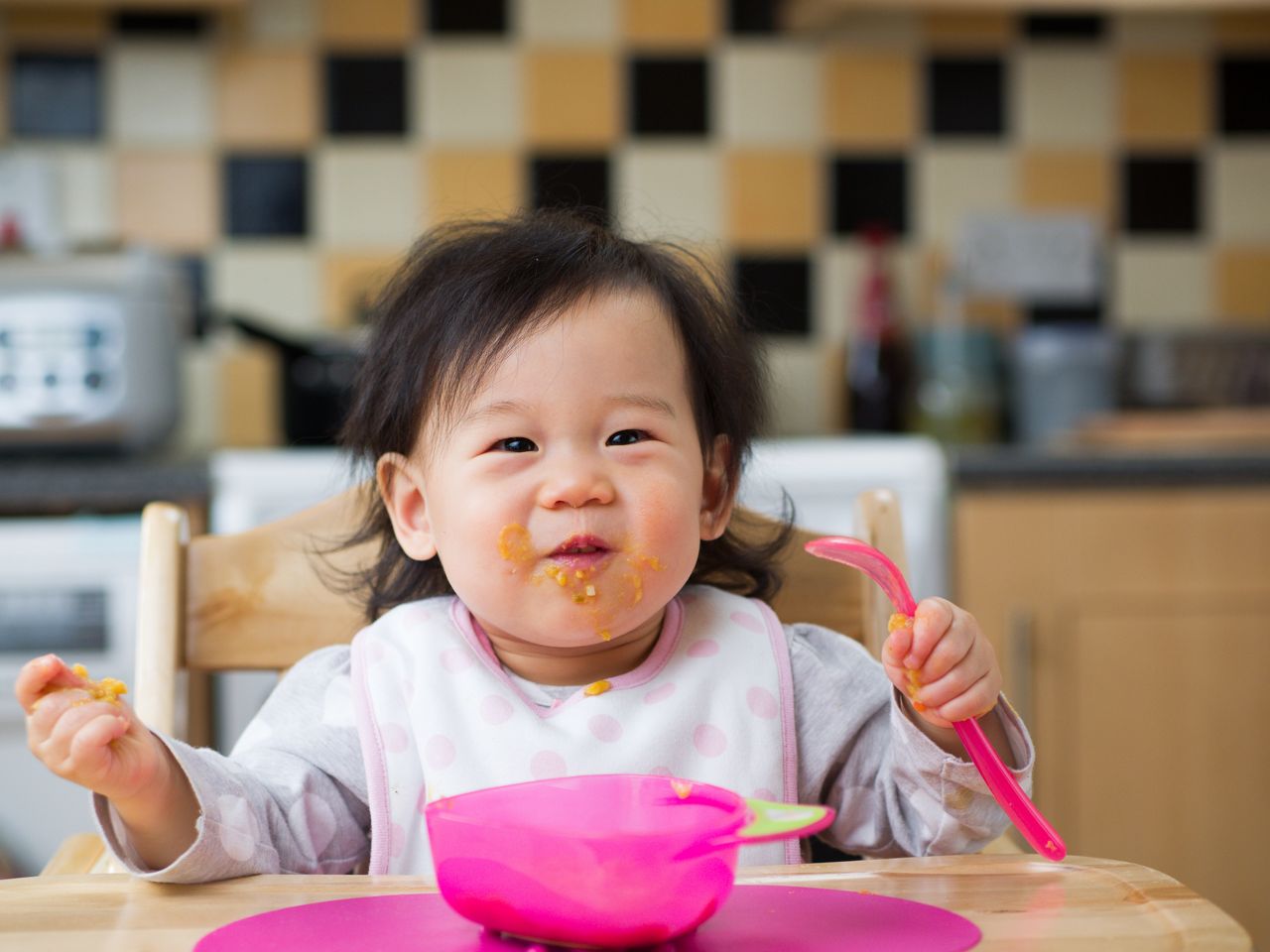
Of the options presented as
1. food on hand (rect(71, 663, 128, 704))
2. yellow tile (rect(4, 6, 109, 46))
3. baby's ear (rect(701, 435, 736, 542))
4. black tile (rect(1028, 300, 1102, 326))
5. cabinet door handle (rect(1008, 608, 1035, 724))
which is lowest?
cabinet door handle (rect(1008, 608, 1035, 724))

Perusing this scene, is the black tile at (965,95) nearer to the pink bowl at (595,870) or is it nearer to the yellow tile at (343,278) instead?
the yellow tile at (343,278)

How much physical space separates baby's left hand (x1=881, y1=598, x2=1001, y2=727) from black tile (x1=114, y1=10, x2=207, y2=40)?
6.64 ft

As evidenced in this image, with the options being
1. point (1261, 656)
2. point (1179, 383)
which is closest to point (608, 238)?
point (1261, 656)

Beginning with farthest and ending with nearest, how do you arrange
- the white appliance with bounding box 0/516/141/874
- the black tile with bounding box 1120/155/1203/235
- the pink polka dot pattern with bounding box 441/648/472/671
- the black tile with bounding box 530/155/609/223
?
the black tile with bounding box 1120/155/1203/235, the black tile with bounding box 530/155/609/223, the white appliance with bounding box 0/516/141/874, the pink polka dot pattern with bounding box 441/648/472/671

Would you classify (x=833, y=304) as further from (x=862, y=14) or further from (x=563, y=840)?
(x=563, y=840)

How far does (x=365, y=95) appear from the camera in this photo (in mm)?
2516

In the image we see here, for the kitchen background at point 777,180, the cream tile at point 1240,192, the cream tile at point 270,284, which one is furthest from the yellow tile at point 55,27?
the cream tile at point 1240,192

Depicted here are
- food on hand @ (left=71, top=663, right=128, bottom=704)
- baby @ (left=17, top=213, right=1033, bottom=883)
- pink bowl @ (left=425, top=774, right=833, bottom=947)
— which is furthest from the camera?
baby @ (left=17, top=213, right=1033, bottom=883)

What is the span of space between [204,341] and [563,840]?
202 centimetres

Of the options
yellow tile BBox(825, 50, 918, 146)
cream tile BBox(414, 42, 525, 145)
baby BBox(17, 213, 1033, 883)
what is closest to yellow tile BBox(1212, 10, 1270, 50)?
yellow tile BBox(825, 50, 918, 146)

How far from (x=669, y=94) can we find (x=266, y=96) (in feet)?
2.10

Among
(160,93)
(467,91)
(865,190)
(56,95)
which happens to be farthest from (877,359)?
(56,95)

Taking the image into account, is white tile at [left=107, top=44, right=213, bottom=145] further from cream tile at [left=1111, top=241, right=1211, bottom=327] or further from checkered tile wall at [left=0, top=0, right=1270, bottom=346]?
cream tile at [left=1111, top=241, right=1211, bottom=327]

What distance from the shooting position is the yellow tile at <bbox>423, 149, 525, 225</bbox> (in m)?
2.52
